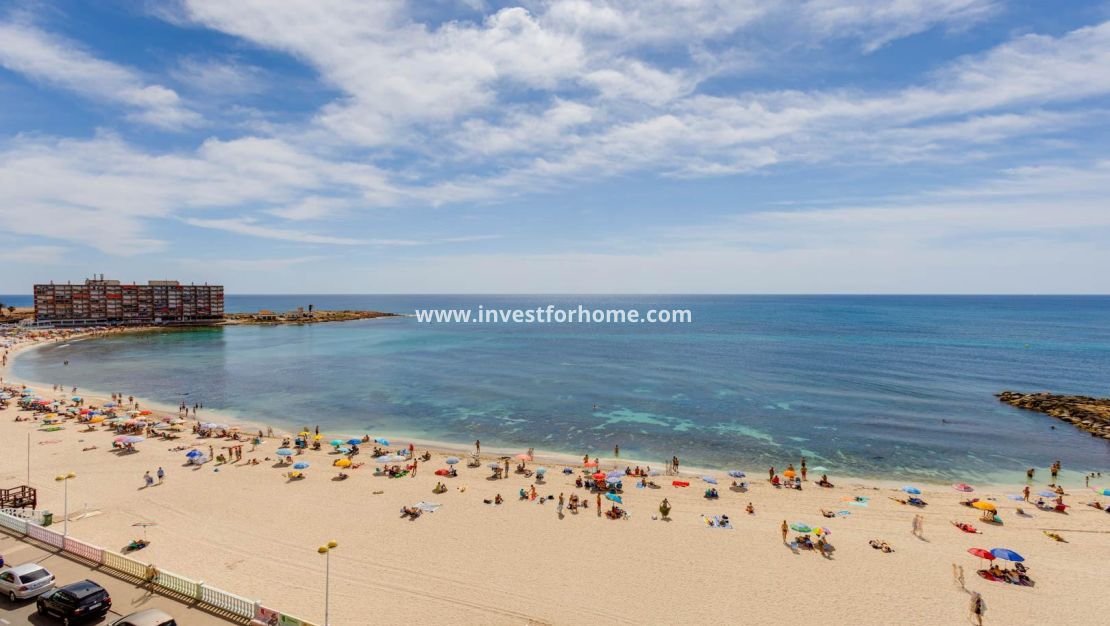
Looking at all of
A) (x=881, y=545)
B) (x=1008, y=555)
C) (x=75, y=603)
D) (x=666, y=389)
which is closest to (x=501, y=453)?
(x=881, y=545)

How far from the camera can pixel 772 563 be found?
74.2 ft

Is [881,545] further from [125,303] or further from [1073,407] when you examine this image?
[125,303]

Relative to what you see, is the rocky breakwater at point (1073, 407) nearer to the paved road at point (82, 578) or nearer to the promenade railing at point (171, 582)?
the promenade railing at point (171, 582)

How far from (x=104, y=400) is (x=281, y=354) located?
38.7 meters

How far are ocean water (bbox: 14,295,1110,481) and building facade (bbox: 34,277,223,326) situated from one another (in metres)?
33.8

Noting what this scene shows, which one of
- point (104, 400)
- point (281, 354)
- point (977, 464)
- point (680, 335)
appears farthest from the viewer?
point (680, 335)

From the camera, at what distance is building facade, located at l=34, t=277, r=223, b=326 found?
133250 mm

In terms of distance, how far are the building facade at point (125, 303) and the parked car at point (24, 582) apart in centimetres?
16003

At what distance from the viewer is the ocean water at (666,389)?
42531 mm

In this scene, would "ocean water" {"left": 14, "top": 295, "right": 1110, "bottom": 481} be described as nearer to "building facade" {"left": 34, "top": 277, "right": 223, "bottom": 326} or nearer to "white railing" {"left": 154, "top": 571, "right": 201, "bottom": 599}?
"white railing" {"left": 154, "top": 571, "right": 201, "bottom": 599}

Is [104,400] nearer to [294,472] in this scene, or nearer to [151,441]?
[151,441]

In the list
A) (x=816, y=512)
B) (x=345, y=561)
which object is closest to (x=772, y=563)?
(x=816, y=512)

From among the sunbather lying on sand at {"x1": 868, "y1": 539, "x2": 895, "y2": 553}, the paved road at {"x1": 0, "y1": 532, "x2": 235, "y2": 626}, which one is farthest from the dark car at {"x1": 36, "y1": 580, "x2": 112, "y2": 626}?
the sunbather lying on sand at {"x1": 868, "y1": 539, "x2": 895, "y2": 553}

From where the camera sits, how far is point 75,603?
14.0m
